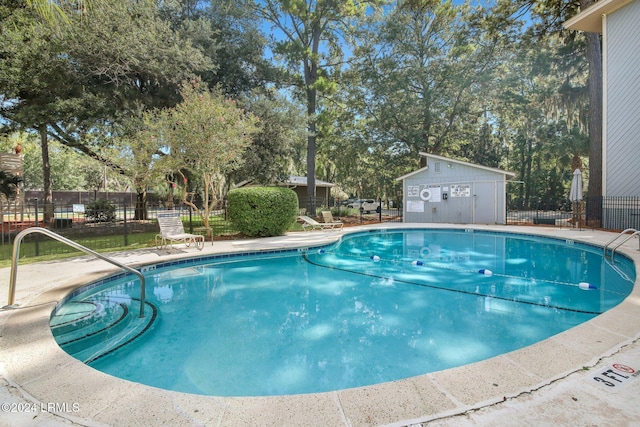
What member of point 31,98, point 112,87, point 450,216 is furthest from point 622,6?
point 31,98

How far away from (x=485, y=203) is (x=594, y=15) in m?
8.14

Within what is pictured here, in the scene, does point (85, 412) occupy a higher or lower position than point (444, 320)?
higher

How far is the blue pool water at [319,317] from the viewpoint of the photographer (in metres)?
3.20

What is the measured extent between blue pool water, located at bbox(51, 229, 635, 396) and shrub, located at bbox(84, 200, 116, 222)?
8.46 metres

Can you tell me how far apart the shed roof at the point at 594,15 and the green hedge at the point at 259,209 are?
1265 centimetres

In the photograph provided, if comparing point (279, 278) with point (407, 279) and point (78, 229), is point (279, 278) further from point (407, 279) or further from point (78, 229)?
point (78, 229)

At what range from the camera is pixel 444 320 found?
14.5 feet

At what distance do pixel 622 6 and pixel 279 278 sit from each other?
Result: 49.2 ft

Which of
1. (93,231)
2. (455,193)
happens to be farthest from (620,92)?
(93,231)

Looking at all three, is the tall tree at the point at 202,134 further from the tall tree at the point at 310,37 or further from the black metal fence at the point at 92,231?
the tall tree at the point at 310,37

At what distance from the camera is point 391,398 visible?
6.81ft

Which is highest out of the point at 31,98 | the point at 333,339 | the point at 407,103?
the point at 407,103

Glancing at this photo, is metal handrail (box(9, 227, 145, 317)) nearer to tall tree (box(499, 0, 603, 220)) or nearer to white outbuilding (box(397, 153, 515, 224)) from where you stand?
white outbuilding (box(397, 153, 515, 224))

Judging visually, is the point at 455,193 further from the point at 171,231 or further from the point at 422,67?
the point at 171,231
